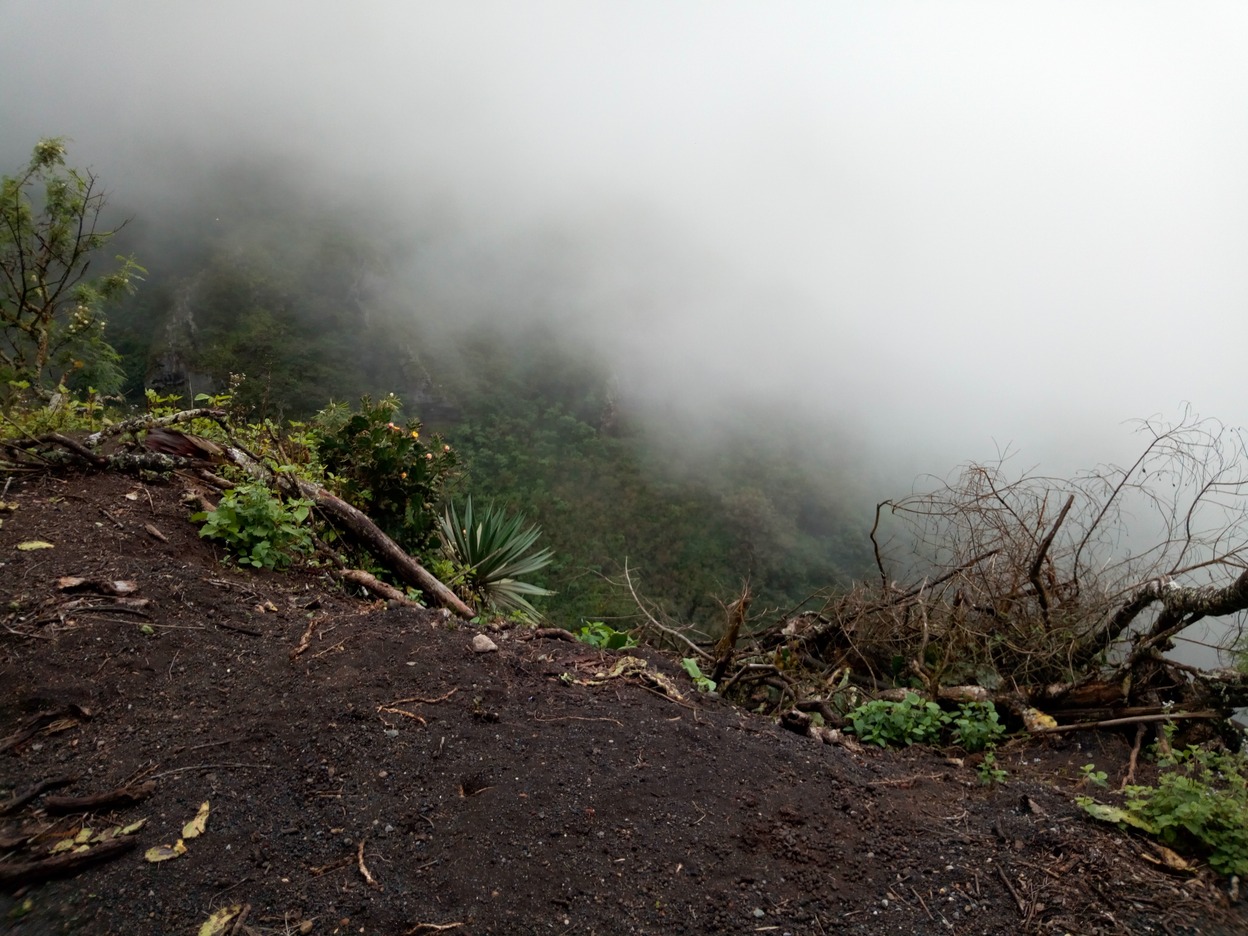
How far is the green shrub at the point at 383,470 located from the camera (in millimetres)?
5637

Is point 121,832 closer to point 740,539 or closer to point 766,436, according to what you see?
point 740,539

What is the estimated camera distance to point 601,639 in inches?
163

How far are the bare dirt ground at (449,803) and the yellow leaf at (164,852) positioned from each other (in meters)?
0.02

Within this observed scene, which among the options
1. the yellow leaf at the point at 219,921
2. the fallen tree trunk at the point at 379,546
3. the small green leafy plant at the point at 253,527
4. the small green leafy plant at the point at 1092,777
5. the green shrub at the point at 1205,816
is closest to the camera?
the yellow leaf at the point at 219,921

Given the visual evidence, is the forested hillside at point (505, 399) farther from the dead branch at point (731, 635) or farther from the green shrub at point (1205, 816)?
the green shrub at point (1205, 816)

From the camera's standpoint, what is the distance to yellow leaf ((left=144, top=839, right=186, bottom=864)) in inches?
70.4

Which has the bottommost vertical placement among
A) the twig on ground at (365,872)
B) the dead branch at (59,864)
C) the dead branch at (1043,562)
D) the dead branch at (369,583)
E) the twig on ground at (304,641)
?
the dead branch at (59,864)

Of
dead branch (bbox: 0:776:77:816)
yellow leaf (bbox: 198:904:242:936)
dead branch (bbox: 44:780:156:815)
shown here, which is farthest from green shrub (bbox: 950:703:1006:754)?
dead branch (bbox: 0:776:77:816)

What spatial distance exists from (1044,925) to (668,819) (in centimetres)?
104

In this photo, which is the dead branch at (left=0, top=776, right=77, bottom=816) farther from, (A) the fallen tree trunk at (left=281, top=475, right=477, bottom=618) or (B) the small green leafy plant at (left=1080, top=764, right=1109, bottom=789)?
(B) the small green leafy plant at (left=1080, top=764, right=1109, bottom=789)

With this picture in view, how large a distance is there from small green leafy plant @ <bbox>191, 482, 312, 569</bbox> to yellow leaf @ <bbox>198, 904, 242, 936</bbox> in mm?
2420

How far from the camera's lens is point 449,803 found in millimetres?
2123

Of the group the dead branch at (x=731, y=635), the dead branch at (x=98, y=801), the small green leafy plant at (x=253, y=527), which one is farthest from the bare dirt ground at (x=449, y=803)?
the dead branch at (x=731, y=635)

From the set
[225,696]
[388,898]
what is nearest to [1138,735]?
[388,898]
